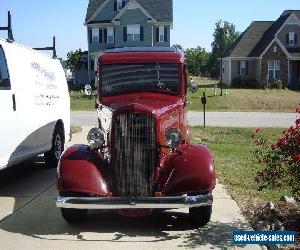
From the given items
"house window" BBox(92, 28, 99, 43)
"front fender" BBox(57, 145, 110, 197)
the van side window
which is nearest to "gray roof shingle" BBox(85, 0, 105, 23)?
"house window" BBox(92, 28, 99, 43)

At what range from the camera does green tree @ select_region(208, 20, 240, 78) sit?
245 feet

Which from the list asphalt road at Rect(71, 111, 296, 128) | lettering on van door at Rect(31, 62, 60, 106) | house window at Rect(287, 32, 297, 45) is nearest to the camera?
lettering on van door at Rect(31, 62, 60, 106)

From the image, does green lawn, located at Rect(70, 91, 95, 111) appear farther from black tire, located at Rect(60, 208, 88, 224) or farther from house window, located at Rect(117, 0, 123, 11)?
black tire, located at Rect(60, 208, 88, 224)

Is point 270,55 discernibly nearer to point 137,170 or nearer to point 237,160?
point 237,160

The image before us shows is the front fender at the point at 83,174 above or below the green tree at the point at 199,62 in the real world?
below

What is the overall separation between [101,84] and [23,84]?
5.40 ft

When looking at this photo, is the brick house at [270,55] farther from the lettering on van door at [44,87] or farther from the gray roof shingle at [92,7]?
the lettering on van door at [44,87]

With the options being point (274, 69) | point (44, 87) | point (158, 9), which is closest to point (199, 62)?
point (158, 9)

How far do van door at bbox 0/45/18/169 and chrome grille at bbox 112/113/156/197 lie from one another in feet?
7.37

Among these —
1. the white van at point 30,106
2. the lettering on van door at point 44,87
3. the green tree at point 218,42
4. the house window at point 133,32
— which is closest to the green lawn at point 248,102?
the house window at point 133,32

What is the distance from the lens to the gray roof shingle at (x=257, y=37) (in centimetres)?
4622

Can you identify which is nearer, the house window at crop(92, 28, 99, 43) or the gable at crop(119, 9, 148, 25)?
the gable at crop(119, 9, 148, 25)

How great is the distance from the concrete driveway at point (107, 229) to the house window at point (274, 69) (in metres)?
38.7

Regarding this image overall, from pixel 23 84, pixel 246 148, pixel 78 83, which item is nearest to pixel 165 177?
pixel 23 84
